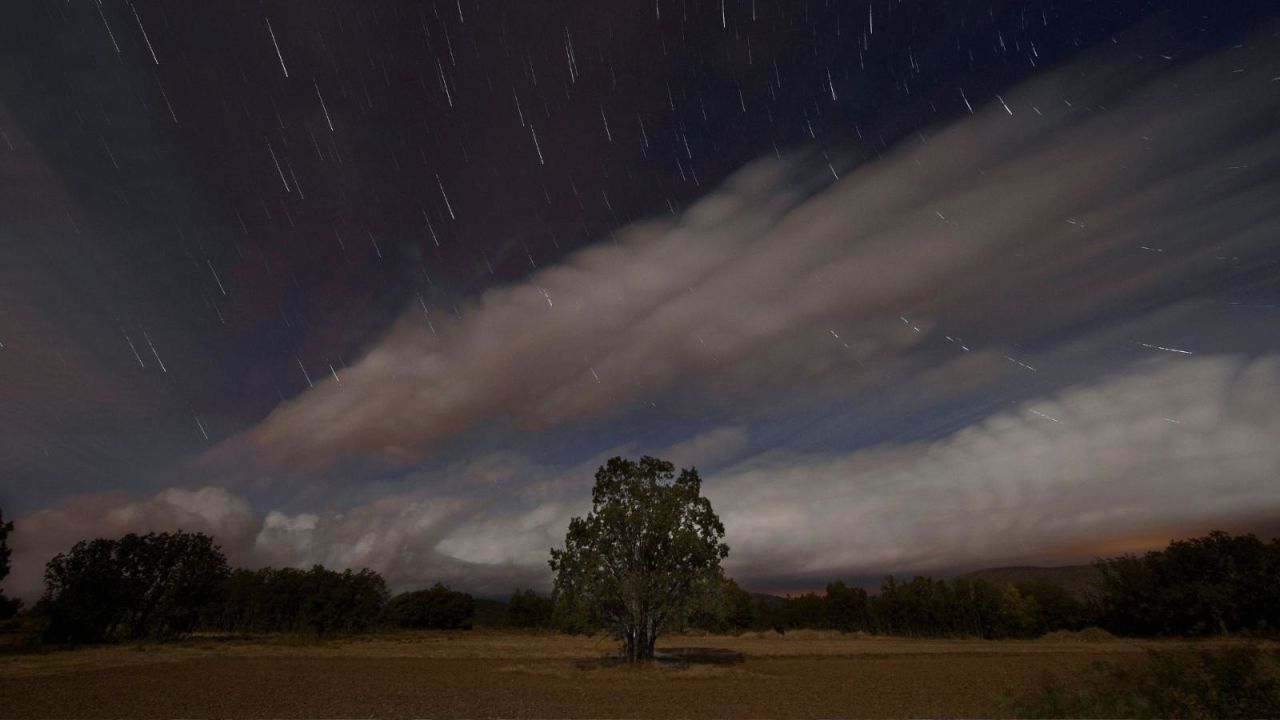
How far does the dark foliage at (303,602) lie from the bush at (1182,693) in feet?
415

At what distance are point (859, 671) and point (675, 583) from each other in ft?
53.1

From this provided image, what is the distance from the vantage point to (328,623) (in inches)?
4552

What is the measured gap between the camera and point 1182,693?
17281 mm

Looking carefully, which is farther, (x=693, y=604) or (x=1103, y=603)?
(x=1103, y=603)

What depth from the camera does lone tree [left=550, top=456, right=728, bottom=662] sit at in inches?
1767

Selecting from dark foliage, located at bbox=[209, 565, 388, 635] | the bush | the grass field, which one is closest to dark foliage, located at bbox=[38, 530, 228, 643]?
dark foliage, located at bbox=[209, 565, 388, 635]

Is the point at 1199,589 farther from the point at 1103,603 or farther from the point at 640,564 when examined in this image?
the point at 640,564

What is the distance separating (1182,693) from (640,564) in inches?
1314

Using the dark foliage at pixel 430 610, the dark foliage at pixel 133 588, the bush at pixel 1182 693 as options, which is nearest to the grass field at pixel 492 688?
the bush at pixel 1182 693

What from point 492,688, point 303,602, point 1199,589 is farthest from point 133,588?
point 1199,589

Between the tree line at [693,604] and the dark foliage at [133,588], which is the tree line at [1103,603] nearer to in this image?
the tree line at [693,604]

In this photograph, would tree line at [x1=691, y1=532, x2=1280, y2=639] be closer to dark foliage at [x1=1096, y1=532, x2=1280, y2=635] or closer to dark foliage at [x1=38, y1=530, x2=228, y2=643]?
dark foliage at [x1=1096, y1=532, x2=1280, y2=635]

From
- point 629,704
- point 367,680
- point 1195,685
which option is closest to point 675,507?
point 629,704

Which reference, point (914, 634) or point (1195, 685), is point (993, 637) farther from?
point (1195, 685)
